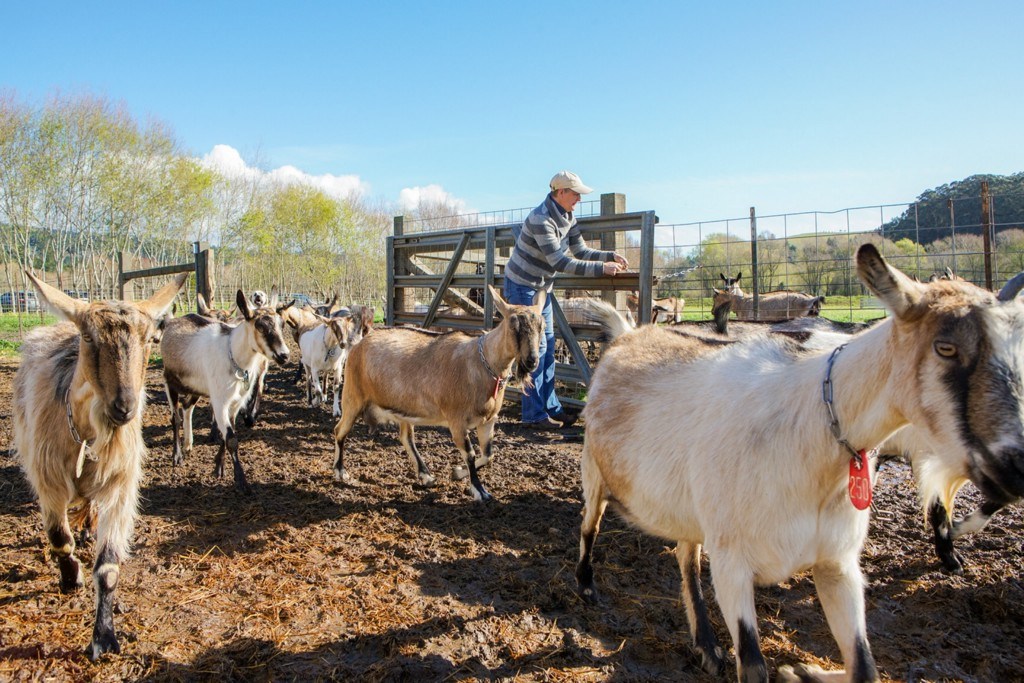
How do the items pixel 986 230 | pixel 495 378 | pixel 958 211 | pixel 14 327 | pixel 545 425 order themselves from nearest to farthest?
pixel 495 378, pixel 545 425, pixel 986 230, pixel 14 327, pixel 958 211

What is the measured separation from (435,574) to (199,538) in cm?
180

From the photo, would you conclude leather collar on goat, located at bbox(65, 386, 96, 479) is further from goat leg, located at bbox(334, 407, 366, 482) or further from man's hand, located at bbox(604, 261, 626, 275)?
man's hand, located at bbox(604, 261, 626, 275)

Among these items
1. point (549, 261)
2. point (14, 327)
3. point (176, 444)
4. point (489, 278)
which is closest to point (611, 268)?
point (549, 261)

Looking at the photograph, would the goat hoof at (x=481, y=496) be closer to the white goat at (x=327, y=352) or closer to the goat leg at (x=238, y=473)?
the goat leg at (x=238, y=473)

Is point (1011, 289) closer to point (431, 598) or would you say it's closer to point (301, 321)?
point (431, 598)

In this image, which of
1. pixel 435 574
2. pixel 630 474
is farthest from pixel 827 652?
pixel 435 574

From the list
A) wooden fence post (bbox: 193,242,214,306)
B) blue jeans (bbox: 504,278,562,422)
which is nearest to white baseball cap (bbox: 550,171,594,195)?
blue jeans (bbox: 504,278,562,422)

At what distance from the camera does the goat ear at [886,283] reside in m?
1.75

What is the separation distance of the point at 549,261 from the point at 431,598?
3857mm

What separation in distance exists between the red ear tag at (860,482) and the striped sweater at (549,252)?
170 inches

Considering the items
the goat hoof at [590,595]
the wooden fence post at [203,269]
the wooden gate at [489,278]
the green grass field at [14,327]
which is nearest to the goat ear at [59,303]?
the goat hoof at [590,595]

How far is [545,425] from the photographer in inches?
302

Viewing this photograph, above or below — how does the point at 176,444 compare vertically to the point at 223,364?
below

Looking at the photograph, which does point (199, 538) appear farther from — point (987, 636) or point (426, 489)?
point (987, 636)
